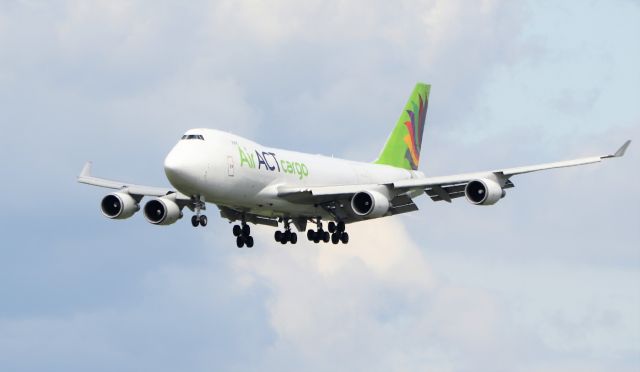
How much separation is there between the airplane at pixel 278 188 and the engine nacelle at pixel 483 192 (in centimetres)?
5

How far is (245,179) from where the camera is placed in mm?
75688

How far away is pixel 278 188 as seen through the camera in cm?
7788

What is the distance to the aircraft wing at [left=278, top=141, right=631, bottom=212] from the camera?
7762 centimetres

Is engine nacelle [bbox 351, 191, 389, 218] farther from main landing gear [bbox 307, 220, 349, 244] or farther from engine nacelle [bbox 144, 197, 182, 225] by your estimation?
engine nacelle [bbox 144, 197, 182, 225]

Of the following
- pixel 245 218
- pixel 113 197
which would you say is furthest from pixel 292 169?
pixel 113 197

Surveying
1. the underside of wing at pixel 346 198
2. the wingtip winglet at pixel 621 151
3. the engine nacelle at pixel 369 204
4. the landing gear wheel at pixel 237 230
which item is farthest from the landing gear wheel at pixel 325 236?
the wingtip winglet at pixel 621 151

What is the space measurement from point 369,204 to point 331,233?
198 inches

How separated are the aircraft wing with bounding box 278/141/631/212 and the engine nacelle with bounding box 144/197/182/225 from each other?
19.7 feet

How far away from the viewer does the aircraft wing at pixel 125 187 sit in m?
81.9

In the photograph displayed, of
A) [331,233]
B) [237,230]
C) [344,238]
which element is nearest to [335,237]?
[344,238]

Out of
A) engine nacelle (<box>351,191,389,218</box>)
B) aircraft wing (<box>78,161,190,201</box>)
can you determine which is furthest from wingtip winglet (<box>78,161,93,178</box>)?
engine nacelle (<box>351,191,389,218</box>)

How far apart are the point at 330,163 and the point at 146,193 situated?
9586 millimetres

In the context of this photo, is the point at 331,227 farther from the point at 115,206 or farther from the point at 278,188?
the point at 115,206

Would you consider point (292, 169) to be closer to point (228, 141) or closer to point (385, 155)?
point (228, 141)
